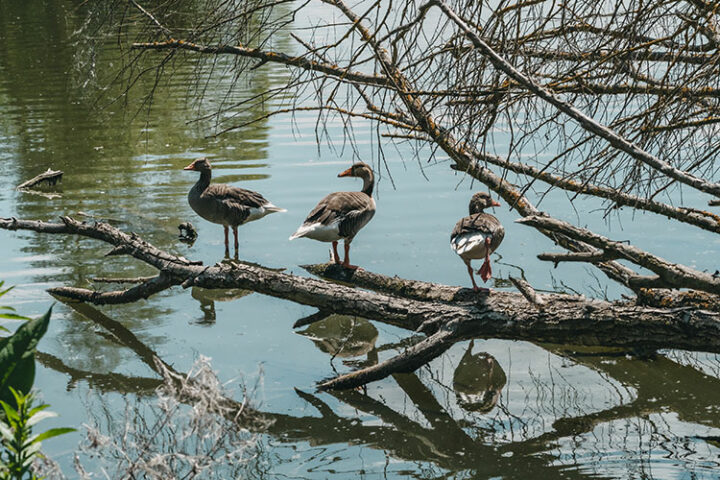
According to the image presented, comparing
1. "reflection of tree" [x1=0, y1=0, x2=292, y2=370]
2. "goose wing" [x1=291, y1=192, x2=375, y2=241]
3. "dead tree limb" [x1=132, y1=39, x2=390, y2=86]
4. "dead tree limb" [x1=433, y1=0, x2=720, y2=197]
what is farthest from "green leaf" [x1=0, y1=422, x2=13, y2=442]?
"goose wing" [x1=291, y1=192, x2=375, y2=241]

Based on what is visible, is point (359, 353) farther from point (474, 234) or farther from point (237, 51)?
point (237, 51)

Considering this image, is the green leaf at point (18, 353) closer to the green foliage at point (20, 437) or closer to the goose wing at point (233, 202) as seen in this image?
the green foliage at point (20, 437)

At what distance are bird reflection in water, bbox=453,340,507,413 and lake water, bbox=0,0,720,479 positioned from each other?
2 centimetres

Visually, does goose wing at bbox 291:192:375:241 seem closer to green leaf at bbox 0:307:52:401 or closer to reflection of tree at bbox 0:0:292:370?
reflection of tree at bbox 0:0:292:370

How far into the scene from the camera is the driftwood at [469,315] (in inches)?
239

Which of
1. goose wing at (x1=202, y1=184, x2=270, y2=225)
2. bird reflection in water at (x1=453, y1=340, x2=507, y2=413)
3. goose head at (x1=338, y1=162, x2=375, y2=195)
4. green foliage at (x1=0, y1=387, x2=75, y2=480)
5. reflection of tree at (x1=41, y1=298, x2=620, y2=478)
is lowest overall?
reflection of tree at (x1=41, y1=298, x2=620, y2=478)

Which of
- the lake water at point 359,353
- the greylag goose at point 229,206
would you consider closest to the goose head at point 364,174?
the lake water at point 359,353

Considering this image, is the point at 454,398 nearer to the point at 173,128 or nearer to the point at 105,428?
the point at 105,428

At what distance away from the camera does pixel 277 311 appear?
8.55 m

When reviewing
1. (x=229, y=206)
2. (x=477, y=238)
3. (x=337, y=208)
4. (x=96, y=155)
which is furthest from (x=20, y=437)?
(x=96, y=155)

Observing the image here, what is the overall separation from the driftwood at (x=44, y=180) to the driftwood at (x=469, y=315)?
588 centimetres

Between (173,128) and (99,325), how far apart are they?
10362 millimetres

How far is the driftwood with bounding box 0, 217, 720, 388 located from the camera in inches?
239

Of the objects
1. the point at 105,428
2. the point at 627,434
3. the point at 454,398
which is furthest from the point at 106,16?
the point at 627,434
